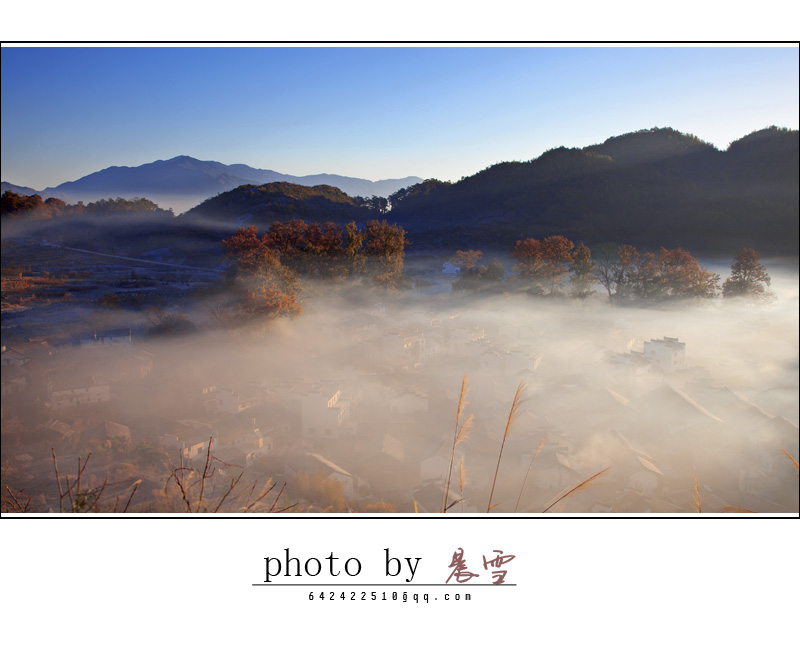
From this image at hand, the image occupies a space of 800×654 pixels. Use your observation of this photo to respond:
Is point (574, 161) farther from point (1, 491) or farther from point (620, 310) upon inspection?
point (1, 491)

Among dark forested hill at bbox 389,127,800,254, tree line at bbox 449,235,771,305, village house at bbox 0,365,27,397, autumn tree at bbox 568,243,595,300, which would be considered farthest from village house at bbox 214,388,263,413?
autumn tree at bbox 568,243,595,300

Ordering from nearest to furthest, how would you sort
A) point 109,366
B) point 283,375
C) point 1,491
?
point 1,491 < point 109,366 < point 283,375

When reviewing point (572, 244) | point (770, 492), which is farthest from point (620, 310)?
point (770, 492)

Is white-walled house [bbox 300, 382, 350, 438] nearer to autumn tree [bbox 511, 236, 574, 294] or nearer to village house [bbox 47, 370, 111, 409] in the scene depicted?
village house [bbox 47, 370, 111, 409]
